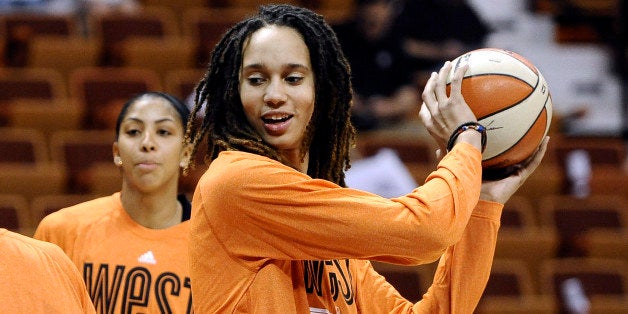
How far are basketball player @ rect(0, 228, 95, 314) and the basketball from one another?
960 millimetres

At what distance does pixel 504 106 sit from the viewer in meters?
2.56

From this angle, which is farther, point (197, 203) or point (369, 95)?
point (369, 95)

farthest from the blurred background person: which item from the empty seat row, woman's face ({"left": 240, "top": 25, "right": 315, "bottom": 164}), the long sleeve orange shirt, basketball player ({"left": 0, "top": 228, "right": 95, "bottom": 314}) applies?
basketball player ({"left": 0, "top": 228, "right": 95, "bottom": 314})

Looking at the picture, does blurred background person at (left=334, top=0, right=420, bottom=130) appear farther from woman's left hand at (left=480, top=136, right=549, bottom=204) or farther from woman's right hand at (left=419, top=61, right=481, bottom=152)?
woman's right hand at (left=419, top=61, right=481, bottom=152)

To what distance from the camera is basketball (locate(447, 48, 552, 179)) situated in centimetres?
254

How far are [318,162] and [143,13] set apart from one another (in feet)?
17.1

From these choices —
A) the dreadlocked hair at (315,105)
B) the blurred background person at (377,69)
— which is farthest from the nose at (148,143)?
the blurred background person at (377,69)

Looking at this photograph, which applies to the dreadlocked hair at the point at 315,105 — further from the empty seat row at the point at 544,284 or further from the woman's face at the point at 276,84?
the empty seat row at the point at 544,284

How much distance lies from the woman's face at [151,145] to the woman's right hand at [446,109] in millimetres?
1527

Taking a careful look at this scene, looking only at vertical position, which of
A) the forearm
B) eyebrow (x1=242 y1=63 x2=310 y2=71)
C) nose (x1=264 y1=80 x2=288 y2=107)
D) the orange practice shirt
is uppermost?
eyebrow (x1=242 y1=63 x2=310 y2=71)

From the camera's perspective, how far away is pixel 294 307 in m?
2.45

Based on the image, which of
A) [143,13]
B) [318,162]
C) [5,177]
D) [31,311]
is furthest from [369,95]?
[31,311]

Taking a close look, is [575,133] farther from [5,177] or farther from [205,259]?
[205,259]

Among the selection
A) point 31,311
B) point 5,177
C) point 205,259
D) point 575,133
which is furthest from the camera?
point 575,133
